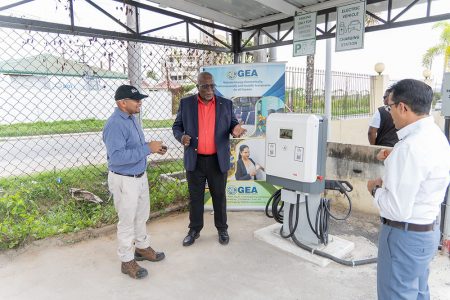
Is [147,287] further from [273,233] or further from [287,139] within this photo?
[287,139]

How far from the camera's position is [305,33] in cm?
438

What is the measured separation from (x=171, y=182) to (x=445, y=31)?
1758 centimetres

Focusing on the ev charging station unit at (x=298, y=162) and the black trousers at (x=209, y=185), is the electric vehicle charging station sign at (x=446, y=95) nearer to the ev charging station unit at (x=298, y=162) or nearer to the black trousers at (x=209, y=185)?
the ev charging station unit at (x=298, y=162)

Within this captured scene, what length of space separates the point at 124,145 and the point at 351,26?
3262 millimetres

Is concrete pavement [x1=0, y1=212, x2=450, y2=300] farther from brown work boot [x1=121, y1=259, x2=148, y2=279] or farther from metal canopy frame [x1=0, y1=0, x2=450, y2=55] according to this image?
metal canopy frame [x1=0, y1=0, x2=450, y2=55]

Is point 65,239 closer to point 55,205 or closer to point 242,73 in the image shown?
point 55,205

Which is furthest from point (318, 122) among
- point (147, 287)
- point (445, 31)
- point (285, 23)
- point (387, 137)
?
point (445, 31)

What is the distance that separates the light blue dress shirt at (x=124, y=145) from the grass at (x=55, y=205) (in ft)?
4.40

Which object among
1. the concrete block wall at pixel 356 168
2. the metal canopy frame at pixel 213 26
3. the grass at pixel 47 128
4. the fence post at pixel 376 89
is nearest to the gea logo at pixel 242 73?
the metal canopy frame at pixel 213 26

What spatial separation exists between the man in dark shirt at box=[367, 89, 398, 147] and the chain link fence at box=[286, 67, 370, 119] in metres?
3.33

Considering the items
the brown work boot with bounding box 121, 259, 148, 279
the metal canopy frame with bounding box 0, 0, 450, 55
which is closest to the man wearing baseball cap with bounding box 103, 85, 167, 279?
the brown work boot with bounding box 121, 259, 148, 279

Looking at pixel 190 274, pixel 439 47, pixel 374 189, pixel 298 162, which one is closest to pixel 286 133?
pixel 298 162

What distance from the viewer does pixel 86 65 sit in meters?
4.11

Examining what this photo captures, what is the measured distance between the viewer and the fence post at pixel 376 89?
9.65 meters
